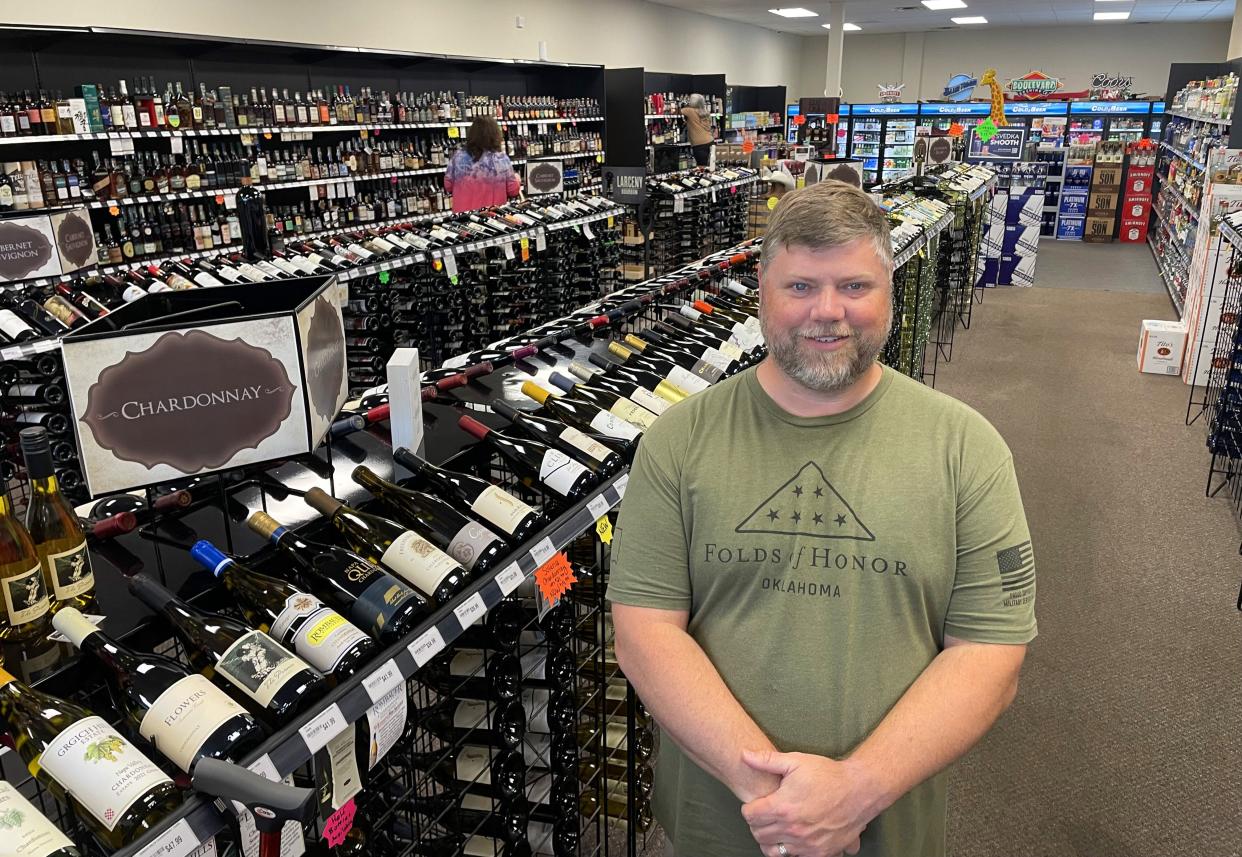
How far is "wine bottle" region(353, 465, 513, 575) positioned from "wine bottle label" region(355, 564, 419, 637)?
19 centimetres

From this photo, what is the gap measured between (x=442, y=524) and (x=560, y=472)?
0.96ft

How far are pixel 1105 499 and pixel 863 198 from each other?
4.45 metres

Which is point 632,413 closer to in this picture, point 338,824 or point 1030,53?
point 338,824

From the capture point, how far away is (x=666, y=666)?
57.2 inches

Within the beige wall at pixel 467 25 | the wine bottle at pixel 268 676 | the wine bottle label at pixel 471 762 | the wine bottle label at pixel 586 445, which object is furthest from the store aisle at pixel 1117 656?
the beige wall at pixel 467 25

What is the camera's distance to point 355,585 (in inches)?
61.9

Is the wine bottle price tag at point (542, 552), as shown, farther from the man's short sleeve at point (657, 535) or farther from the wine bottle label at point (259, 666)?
the wine bottle label at point (259, 666)

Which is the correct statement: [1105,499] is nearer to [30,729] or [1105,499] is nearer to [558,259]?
[558,259]

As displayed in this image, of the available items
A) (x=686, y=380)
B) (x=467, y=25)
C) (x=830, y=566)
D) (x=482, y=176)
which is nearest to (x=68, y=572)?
(x=830, y=566)

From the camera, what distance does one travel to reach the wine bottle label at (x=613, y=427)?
7.58ft

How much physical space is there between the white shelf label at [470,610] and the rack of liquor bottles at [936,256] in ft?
13.6

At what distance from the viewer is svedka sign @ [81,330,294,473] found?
59.0 inches

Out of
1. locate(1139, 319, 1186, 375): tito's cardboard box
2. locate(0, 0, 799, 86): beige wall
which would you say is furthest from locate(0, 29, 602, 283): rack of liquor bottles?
locate(1139, 319, 1186, 375): tito's cardboard box

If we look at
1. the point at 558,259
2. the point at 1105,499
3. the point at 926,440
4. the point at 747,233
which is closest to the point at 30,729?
the point at 926,440
